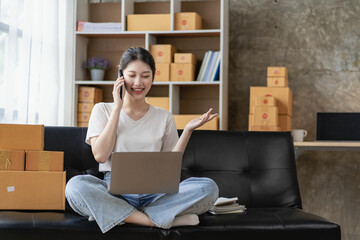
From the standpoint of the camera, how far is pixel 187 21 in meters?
4.22

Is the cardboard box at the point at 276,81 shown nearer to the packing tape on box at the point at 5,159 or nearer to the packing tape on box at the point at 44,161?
the packing tape on box at the point at 44,161

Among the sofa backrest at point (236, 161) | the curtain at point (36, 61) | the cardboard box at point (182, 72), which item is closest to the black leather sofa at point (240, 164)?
the sofa backrest at point (236, 161)

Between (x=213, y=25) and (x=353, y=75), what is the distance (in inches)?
50.3

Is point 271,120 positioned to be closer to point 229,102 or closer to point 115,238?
point 229,102

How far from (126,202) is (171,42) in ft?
8.52

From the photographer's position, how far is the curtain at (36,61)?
3.36 metres

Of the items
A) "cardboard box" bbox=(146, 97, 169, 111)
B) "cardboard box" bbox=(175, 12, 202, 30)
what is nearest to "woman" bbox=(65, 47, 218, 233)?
"cardboard box" bbox=(146, 97, 169, 111)

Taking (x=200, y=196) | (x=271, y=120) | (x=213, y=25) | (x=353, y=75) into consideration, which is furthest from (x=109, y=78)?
(x=200, y=196)

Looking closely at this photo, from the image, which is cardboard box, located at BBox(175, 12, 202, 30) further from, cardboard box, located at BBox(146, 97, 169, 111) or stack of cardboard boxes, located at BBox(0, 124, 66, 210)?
stack of cardboard boxes, located at BBox(0, 124, 66, 210)

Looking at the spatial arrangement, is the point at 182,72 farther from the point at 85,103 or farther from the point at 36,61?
the point at 36,61

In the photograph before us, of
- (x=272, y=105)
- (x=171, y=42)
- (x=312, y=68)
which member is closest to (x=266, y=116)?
(x=272, y=105)

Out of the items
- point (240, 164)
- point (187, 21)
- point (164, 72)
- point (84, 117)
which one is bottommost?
point (240, 164)

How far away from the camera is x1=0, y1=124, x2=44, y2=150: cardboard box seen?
2234mm

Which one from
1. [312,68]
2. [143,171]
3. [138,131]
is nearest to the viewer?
[143,171]
